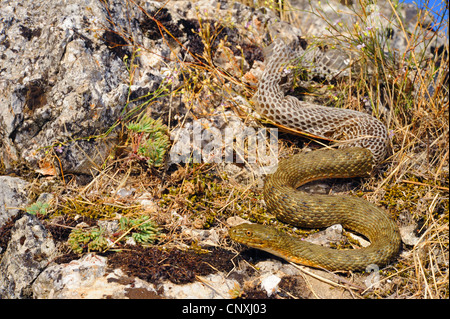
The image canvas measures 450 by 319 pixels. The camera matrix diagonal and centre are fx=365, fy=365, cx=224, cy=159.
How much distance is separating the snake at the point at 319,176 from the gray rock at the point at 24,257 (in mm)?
2308

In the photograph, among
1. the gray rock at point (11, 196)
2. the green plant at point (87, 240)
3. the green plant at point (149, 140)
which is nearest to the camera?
the green plant at point (87, 240)

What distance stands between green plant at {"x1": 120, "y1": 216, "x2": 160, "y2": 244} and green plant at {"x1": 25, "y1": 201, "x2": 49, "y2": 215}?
106cm

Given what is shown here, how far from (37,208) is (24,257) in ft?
2.32

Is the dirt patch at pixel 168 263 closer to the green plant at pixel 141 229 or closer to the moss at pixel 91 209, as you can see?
the green plant at pixel 141 229

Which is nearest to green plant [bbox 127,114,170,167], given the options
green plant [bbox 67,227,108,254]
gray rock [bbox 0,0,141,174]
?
gray rock [bbox 0,0,141,174]

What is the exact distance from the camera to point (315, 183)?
589cm

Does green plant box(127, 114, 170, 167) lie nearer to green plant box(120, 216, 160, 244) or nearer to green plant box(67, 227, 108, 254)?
green plant box(120, 216, 160, 244)

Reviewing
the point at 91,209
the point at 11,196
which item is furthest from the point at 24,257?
the point at 11,196

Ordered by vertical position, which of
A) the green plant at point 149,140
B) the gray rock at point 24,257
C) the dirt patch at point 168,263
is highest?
the green plant at point 149,140

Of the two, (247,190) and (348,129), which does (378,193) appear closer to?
(348,129)

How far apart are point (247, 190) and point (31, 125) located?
333 centimetres

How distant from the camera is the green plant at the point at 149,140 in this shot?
557 centimetres

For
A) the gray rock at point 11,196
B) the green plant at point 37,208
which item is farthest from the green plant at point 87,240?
the gray rock at point 11,196

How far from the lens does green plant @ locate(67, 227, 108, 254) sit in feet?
14.5
